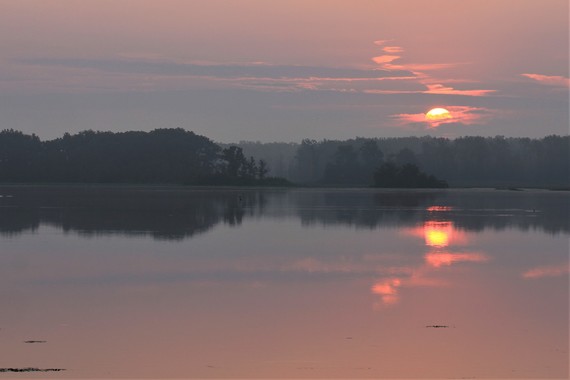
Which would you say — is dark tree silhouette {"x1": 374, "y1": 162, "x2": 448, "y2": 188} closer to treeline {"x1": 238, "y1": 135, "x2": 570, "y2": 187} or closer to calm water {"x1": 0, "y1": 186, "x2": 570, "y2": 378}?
treeline {"x1": 238, "y1": 135, "x2": 570, "y2": 187}

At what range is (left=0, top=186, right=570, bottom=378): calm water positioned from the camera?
38.5 feet

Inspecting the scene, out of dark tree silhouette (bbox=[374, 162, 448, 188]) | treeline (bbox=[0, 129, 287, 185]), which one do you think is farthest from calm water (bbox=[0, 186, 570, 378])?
treeline (bbox=[0, 129, 287, 185])

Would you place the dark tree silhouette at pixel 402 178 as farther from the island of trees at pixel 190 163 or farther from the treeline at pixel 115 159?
the treeline at pixel 115 159

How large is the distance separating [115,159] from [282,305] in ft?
461

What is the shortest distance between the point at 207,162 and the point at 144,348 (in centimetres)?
13816

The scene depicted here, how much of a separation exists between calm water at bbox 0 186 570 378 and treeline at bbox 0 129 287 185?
114 meters

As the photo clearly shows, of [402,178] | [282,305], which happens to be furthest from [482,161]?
[282,305]

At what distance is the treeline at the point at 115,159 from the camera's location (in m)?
147

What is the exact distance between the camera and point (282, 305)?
52.1 ft

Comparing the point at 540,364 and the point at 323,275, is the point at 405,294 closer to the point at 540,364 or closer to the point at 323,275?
the point at 323,275

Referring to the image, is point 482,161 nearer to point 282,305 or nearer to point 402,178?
point 402,178

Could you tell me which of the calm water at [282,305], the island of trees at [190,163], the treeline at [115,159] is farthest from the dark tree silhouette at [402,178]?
the calm water at [282,305]

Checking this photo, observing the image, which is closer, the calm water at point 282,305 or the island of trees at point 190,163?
the calm water at point 282,305

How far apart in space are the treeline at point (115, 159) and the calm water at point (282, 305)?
114 m
